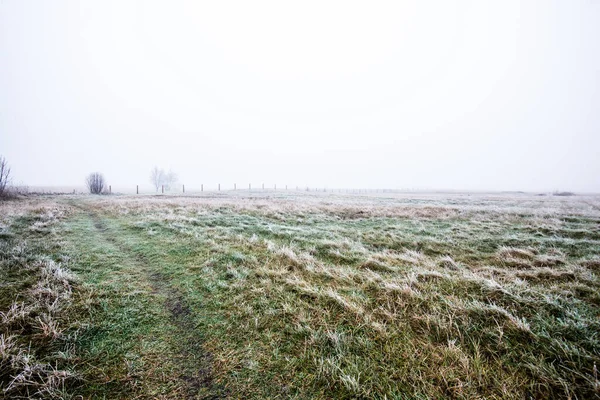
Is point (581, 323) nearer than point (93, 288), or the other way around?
point (581, 323)

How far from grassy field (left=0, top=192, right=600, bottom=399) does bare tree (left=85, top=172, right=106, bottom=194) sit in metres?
45.7

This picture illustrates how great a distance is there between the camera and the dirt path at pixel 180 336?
3.21m

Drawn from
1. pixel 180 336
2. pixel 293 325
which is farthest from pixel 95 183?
pixel 293 325

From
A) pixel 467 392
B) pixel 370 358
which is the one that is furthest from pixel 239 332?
pixel 467 392

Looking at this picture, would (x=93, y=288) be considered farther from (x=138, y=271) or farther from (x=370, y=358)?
(x=370, y=358)

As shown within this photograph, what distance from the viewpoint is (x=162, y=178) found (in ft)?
250

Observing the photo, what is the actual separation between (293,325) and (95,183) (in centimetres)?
5592

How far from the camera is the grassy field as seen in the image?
311 centimetres

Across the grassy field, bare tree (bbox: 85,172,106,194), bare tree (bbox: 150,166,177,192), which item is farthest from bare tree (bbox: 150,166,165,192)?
the grassy field

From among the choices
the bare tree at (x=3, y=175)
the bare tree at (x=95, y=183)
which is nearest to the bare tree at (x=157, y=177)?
the bare tree at (x=95, y=183)

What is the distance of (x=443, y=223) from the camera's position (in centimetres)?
1455

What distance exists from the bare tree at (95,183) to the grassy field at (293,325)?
45741mm

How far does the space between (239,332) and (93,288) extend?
387 centimetres

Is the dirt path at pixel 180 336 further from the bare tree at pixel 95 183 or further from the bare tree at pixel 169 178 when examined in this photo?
the bare tree at pixel 169 178
